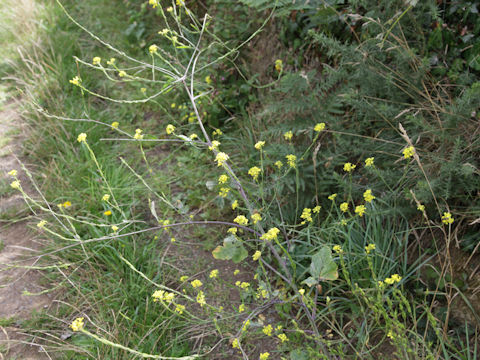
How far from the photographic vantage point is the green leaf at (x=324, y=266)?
1711 millimetres

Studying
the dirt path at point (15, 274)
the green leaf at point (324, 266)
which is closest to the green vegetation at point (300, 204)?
the green leaf at point (324, 266)

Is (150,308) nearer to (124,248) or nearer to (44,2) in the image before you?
(124,248)

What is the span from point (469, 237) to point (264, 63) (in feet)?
6.26

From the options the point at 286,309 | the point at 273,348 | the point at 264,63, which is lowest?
the point at 273,348

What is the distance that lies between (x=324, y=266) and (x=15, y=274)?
76.7 inches

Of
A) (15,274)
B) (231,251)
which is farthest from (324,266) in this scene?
(15,274)

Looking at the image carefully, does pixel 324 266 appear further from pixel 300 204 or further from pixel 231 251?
pixel 300 204

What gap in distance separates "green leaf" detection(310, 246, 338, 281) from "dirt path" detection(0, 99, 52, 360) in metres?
1.24

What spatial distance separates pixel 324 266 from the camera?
5.69 ft

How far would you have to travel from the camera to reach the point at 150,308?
2.21 meters

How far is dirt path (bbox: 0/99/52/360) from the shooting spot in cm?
216

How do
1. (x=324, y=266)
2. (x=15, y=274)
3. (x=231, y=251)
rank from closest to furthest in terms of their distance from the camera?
(x=324, y=266) < (x=231, y=251) < (x=15, y=274)

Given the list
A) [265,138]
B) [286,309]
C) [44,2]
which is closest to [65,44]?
[44,2]

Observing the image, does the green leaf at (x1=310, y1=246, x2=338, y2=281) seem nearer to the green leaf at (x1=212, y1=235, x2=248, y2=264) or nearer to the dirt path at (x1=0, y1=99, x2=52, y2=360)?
the green leaf at (x1=212, y1=235, x2=248, y2=264)
